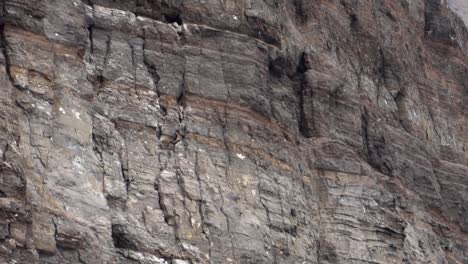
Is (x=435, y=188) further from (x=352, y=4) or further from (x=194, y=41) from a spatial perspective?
(x=194, y=41)

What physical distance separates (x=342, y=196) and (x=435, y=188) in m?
7.49

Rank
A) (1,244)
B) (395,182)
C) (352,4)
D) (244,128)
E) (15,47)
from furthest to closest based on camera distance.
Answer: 1. (352,4)
2. (395,182)
3. (244,128)
4. (15,47)
5. (1,244)

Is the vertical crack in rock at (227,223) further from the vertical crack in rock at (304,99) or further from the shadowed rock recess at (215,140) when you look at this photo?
the vertical crack in rock at (304,99)

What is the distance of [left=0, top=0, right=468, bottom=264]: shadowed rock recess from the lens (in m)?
54.2

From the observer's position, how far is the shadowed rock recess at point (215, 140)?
54219mm

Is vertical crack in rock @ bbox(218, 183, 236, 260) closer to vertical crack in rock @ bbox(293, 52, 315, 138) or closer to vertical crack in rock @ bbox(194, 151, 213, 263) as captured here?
vertical crack in rock @ bbox(194, 151, 213, 263)

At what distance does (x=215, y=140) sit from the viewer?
59.3 metres

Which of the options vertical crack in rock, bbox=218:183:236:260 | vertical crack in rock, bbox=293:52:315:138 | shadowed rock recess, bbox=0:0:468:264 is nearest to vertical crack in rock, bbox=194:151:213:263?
shadowed rock recess, bbox=0:0:468:264

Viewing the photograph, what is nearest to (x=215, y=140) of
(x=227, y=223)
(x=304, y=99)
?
(x=227, y=223)

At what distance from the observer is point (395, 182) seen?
65.6 m

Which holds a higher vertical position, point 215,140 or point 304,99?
point 304,99

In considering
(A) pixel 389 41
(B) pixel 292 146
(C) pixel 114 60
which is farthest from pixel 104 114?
(A) pixel 389 41

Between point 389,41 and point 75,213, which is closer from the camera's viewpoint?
point 75,213

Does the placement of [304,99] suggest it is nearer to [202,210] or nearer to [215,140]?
[215,140]
